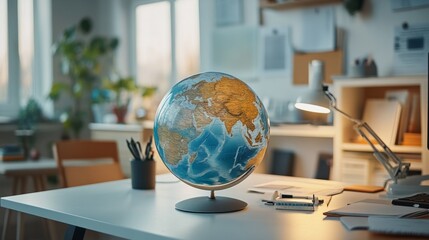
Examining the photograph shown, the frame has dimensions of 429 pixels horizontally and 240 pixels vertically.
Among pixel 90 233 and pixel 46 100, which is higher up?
pixel 46 100

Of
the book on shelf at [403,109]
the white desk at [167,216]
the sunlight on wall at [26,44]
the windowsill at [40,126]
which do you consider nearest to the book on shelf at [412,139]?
the book on shelf at [403,109]

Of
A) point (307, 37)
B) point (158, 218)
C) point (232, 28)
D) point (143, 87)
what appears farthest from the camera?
point (143, 87)

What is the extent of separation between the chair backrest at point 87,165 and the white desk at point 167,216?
0.76 meters

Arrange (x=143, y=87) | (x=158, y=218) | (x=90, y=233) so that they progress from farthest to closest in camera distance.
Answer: (x=143, y=87)
(x=90, y=233)
(x=158, y=218)

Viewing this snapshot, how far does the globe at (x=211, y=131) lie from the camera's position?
1.53 metres

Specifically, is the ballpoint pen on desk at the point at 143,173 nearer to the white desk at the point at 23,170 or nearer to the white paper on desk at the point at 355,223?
the white paper on desk at the point at 355,223

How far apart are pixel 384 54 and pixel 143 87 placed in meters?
2.16

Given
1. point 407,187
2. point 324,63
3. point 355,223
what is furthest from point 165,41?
point 355,223

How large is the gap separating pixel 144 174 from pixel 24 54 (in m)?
3.58

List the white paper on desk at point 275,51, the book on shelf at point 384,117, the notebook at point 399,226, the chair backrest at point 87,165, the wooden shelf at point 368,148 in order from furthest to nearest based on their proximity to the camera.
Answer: the white paper on desk at point 275,51
the book on shelf at point 384,117
the wooden shelf at point 368,148
the chair backrest at point 87,165
the notebook at point 399,226

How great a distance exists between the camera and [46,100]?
16.4ft

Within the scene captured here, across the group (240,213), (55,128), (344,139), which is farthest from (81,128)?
(240,213)

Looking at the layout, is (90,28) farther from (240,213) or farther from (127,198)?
(240,213)

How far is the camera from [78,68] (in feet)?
16.1
